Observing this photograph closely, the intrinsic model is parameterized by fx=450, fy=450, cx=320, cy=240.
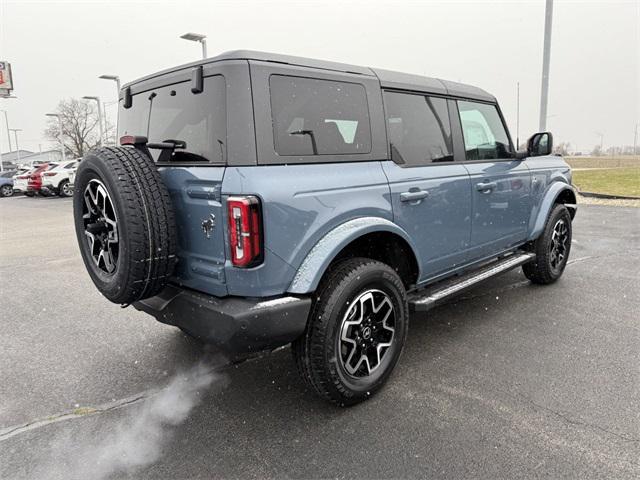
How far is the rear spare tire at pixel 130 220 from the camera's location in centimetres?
230

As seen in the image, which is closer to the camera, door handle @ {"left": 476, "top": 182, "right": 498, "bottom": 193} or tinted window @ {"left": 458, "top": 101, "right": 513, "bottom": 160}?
door handle @ {"left": 476, "top": 182, "right": 498, "bottom": 193}

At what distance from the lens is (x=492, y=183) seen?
12.5 feet

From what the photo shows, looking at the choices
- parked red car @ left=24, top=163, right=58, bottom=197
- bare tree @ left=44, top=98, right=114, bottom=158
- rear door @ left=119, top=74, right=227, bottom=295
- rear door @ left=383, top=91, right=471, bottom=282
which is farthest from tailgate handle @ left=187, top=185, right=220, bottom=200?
bare tree @ left=44, top=98, right=114, bottom=158

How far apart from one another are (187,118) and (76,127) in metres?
53.3

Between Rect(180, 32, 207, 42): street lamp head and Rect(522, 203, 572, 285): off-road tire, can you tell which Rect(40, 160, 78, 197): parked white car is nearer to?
Rect(180, 32, 207, 42): street lamp head

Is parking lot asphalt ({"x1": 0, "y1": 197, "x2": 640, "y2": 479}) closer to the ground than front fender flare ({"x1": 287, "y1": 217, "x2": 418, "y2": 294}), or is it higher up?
closer to the ground

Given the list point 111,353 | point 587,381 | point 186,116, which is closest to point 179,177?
point 186,116

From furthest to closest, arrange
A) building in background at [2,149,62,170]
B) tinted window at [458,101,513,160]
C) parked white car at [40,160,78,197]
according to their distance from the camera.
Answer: building in background at [2,149,62,170] → parked white car at [40,160,78,197] → tinted window at [458,101,513,160]

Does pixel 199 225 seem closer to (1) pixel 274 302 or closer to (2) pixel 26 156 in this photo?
(1) pixel 274 302

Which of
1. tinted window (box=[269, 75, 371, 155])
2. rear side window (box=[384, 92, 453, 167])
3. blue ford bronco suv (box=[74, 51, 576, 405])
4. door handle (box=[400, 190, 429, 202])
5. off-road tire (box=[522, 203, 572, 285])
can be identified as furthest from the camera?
off-road tire (box=[522, 203, 572, 285])

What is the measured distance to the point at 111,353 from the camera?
3.56m

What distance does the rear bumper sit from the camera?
2.27 m

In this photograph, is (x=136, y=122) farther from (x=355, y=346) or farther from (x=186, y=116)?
(x=355, y=346)

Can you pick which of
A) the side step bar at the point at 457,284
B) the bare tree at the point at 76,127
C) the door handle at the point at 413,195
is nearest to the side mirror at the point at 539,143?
the side step bar at the point at 457,284
